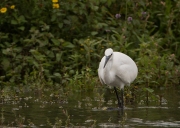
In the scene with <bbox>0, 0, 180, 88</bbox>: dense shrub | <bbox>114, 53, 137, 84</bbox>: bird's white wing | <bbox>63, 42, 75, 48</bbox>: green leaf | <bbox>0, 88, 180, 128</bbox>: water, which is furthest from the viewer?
<bbox>63, 42, 75, 48</bbox>: green leaf

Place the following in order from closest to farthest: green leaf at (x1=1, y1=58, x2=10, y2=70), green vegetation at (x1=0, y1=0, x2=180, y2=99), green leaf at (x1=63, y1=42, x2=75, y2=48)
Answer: green vegetation at (x1=0, y1=0, x2=180, y2=99) < green leaf at (x1=1, y1=58, x2=10, y2=70) < green leaf at (x1=63, y1=42, x2=75, y2=48)

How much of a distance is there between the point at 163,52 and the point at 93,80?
7.80ft

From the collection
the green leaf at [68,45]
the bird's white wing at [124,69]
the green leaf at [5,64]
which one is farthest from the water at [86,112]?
the green leaf at [5,64]

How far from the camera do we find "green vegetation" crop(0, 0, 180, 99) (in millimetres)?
11164

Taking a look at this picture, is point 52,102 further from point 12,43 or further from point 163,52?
point 163,52

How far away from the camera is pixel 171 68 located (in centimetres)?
1153

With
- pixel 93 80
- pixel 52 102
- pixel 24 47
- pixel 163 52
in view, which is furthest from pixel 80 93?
pixel 163 52

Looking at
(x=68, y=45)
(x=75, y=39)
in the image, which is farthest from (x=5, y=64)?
(x=75, y=39)

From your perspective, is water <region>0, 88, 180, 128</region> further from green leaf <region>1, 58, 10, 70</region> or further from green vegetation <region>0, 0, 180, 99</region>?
green leaf <region>1, 58, 10, 70</region>

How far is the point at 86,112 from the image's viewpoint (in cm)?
867

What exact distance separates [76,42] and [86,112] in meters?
3.74

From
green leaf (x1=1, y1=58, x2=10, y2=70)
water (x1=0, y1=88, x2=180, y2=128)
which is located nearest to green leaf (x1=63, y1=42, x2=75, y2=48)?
green leaf (x1=1, y1=58, x2=10, y2=70)

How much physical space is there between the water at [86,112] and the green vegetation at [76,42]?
77cm

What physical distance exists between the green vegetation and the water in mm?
768
